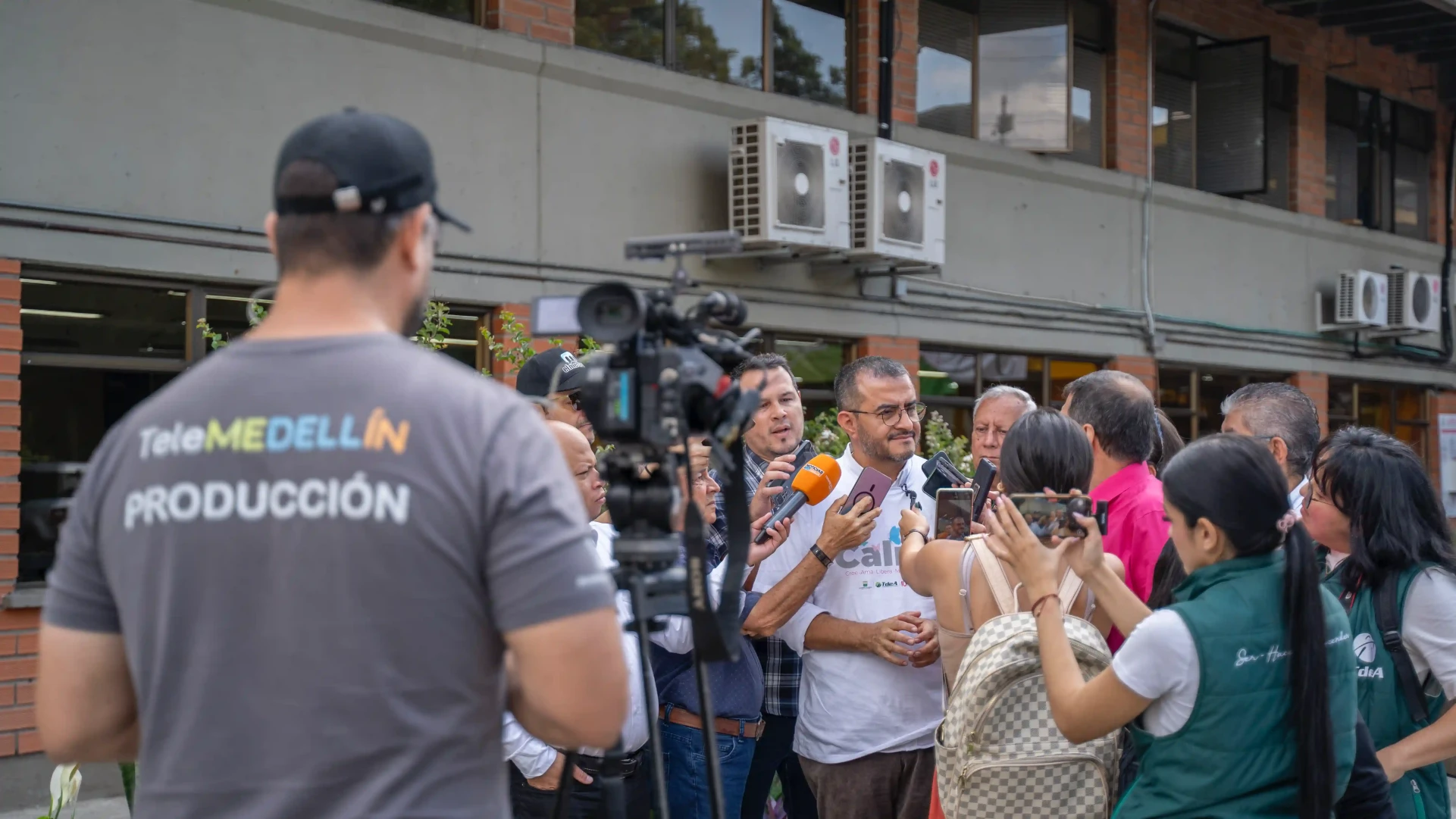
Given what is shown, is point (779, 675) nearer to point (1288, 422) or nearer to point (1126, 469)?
point (1126, 469)

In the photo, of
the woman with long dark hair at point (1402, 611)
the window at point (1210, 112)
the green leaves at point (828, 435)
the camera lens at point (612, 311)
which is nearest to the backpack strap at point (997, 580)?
the woman with long dark hair at point (1402, 611)

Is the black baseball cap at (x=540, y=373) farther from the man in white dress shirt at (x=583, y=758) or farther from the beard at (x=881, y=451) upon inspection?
the beard at (x=881, y=451)

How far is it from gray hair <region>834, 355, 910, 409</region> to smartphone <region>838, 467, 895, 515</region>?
0.35 m

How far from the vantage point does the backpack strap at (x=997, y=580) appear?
324 cm

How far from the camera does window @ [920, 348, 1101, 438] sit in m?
10.5

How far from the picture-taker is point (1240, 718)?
8.33 feet

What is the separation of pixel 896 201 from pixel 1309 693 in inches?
282

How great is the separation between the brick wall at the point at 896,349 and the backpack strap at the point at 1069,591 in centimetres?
640

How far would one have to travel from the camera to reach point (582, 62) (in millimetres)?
8086

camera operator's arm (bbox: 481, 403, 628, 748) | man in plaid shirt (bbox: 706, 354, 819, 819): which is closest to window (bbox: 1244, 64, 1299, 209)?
man in plaid shirt (bbox: 706, 354, 819, 819)

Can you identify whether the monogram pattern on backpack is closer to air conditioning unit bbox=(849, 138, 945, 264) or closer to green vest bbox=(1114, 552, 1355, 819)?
green vest bbox=(1114, 552, 1355, 819)

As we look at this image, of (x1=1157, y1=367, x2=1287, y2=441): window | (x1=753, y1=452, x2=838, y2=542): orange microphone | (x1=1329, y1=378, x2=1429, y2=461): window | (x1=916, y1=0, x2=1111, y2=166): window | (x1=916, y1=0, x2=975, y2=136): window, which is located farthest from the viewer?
(x1=1329, y1=378, x2=1429, y2=461): window

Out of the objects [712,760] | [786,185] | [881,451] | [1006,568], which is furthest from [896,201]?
[712,760]

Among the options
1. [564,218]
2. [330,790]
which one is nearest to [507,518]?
[330,790]
